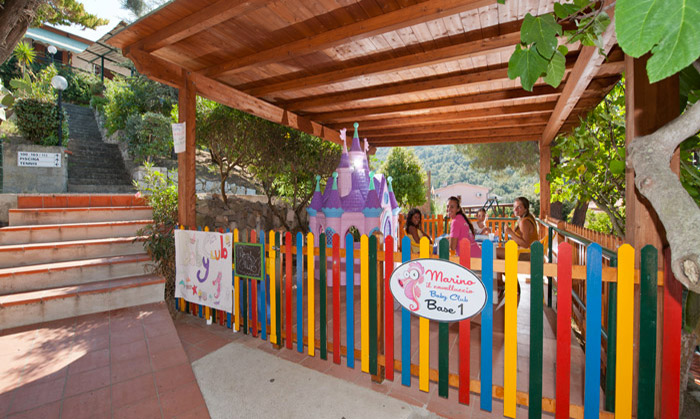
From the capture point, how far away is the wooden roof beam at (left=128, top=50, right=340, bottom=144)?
3967 mm

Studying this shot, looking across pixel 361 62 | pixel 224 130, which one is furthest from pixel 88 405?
pixel 224 130

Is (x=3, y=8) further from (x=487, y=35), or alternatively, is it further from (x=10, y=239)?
(x=487, y=35)

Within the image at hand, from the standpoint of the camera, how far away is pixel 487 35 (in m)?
3.57

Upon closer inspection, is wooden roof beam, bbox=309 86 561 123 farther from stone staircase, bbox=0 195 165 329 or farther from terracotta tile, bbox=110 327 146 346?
terracotta tile, bbox=110 327 146 346

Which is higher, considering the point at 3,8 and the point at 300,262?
the point at 3,8

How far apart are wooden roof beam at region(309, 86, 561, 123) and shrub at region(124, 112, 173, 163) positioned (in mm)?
7286

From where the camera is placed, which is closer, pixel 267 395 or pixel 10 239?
pixel 267 395

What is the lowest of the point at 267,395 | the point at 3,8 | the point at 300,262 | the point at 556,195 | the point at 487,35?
the point at 267,395

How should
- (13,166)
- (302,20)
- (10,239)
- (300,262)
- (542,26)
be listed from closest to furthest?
(542,26)
(300,262)
(302,20)
(10,239)
(13,166)

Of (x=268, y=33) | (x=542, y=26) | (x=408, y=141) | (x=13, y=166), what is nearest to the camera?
(x=542, y=26)

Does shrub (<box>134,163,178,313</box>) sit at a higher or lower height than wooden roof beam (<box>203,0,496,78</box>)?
lower

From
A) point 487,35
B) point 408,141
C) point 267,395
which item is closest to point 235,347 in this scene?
point 267,395

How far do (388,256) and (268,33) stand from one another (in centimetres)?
298

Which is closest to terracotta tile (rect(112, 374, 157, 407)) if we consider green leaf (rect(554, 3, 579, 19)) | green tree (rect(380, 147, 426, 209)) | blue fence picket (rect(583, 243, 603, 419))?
blue fence picket (rect(583, 243, 603, 419))
